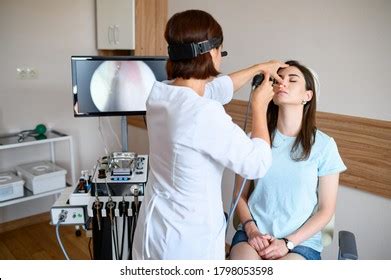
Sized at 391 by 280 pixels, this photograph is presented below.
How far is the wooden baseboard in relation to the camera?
2.72 metres

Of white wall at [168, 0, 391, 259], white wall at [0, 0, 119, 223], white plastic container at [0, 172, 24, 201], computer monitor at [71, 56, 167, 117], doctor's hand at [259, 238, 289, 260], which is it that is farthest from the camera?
white wall at [0, 0, 119, 223]

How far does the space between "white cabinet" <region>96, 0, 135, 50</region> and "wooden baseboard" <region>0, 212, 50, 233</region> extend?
1517mm

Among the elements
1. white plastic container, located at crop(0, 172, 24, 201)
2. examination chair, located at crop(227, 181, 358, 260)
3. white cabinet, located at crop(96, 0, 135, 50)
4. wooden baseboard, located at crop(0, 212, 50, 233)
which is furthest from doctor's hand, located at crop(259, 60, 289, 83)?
wooden baseboard, located at crop(0, 212, 50, 233)

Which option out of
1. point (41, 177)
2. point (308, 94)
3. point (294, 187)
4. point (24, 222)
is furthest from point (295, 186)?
point (24, 222)

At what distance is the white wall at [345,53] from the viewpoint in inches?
61.9

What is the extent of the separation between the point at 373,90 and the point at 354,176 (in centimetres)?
44

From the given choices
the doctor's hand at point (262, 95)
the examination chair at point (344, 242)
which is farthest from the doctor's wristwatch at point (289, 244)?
the doctor's hand at point (262, 95)

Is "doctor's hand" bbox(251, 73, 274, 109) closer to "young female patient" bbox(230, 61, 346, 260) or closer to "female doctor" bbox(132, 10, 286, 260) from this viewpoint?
"female doctor" bbox(132, 10, 286, 260)

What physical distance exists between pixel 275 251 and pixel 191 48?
817 mm

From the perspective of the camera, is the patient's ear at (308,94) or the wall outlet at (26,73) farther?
the wall outlet at (26,73)

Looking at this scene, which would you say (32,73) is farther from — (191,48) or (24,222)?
(191,48)

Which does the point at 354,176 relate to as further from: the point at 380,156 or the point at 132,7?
the point at 132,7

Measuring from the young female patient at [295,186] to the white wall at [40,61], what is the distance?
6.65 feet

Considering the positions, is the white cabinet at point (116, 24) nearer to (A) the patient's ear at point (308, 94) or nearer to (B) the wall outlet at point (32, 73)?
(B) the wall outlet at point (32, 73)
